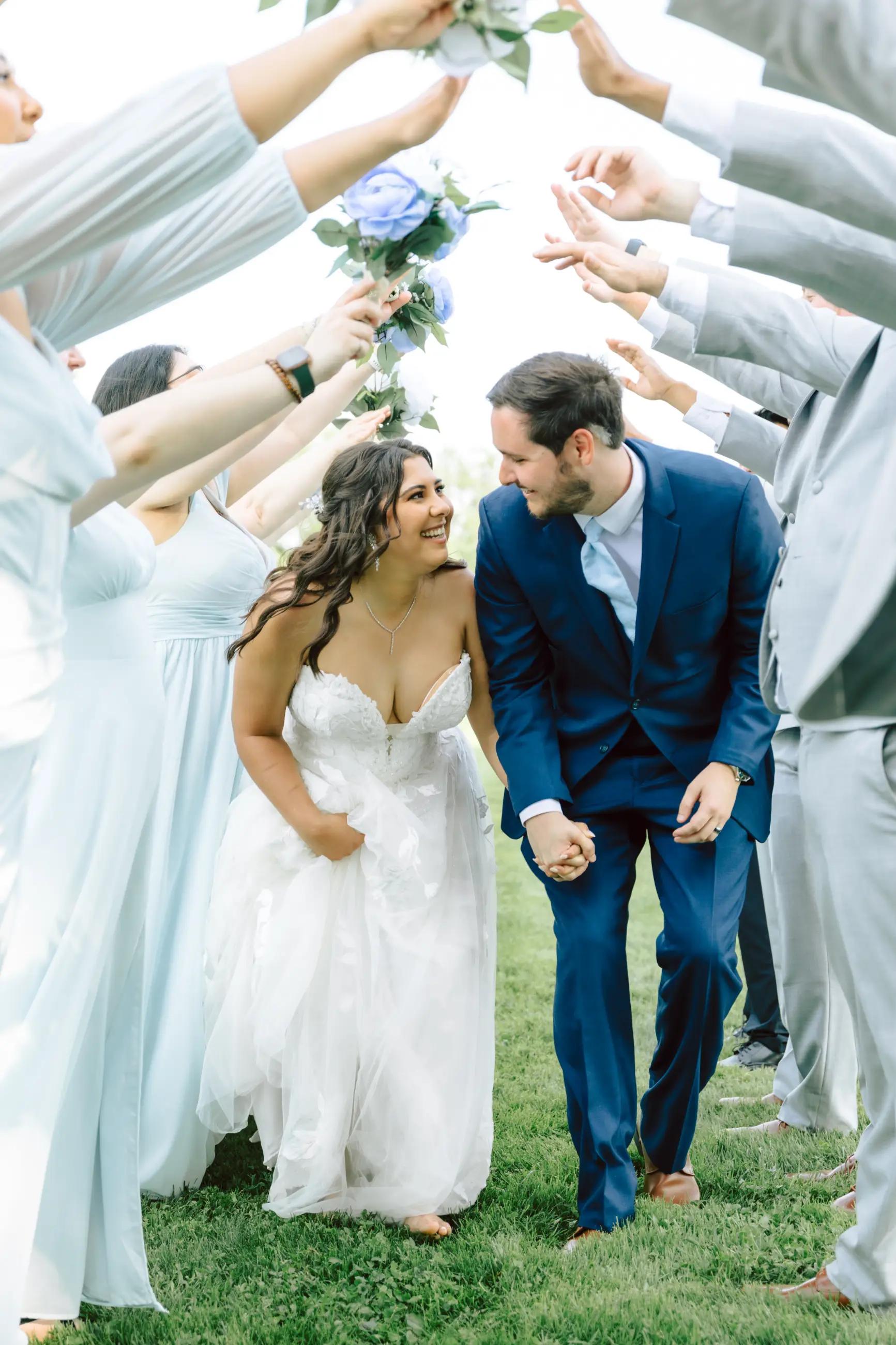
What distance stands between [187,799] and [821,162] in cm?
346

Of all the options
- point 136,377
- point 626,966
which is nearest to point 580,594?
point 626,966

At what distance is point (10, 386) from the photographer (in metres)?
2.42

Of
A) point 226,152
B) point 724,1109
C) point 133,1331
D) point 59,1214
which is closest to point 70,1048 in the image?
point 59,1214

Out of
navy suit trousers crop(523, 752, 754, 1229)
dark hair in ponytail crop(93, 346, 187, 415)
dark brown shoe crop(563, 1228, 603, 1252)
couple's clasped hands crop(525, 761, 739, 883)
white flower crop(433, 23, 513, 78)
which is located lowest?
dark brown shoe crop(563, 1228, 603, 1252)

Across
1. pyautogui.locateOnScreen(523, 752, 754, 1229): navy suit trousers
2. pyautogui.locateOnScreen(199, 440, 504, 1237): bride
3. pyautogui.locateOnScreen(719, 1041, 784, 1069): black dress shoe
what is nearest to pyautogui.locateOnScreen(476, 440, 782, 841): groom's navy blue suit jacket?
pyautogui.locateOnScreen(523, 752, 754, 1229): navy suit trousers

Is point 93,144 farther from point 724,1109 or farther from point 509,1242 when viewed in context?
point 724,1109

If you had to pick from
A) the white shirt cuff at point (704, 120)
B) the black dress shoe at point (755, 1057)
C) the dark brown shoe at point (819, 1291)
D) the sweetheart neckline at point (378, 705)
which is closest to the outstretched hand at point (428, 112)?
the white shirt cuff at point (704, 120)

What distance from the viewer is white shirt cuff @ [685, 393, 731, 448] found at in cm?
508

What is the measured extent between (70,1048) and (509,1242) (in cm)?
149

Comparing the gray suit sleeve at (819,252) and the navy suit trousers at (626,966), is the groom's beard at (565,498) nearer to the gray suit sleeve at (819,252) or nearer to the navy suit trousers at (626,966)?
the navy suit trousers at (626,966)

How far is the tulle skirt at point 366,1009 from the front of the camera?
420 centimetres

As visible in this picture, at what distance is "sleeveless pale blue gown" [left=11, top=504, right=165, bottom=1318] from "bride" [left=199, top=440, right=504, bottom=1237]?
33.1 inches

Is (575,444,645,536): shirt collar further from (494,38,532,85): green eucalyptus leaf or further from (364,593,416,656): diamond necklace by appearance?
(494,38,532,85): green eucalyptus leaf

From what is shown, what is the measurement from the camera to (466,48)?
7.28 feet
